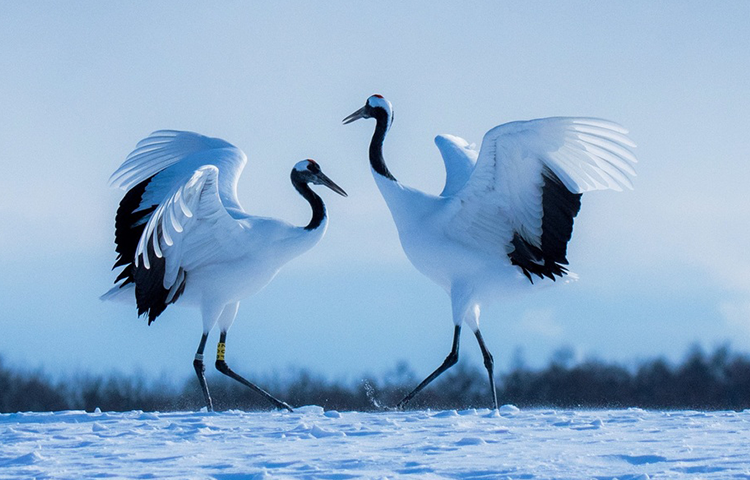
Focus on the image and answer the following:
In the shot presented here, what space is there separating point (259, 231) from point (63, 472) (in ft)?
12.0

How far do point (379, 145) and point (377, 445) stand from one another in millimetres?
3732

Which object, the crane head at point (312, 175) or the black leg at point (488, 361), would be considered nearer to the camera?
the black leg at point (488, 361)

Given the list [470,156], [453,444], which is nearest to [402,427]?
[453,444]

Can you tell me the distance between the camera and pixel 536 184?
317 inches

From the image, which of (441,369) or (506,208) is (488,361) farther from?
(506,208)

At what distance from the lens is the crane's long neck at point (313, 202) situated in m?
9.04

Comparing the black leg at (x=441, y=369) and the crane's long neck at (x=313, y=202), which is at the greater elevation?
the crane's long neck at (x=313, y=202)

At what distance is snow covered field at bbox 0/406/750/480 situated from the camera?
17.1 feet

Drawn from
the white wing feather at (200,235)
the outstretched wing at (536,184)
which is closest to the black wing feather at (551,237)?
the outstretched wing at (536,184)

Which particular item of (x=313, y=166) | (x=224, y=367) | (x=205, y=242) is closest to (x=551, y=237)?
(x=313, y=166)

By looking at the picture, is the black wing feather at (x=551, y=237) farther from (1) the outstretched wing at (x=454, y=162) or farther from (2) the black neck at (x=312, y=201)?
(2) the black neck at (x=312, y=201)

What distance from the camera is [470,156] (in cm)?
1015

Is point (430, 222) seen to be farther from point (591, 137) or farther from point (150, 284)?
point (150, 284)

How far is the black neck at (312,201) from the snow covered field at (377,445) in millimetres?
1934
